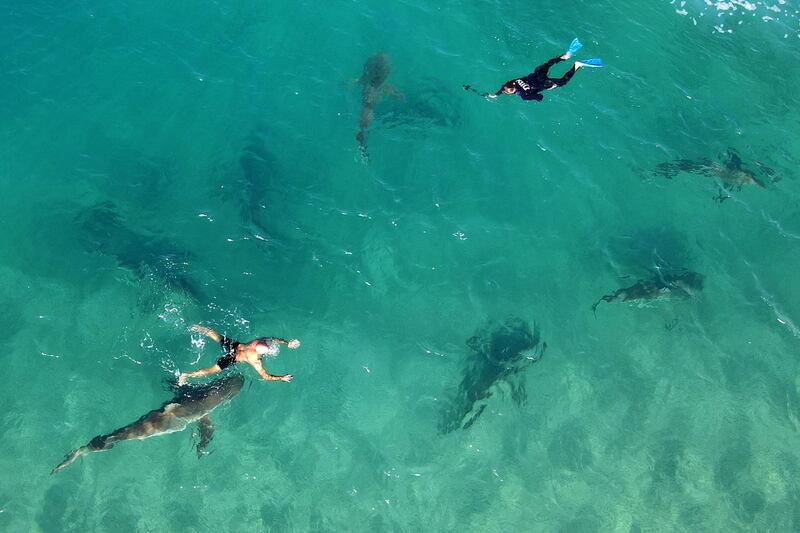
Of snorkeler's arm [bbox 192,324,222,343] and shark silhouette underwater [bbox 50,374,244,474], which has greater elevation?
snorkeler's arm [bbox 192,324,222,343]

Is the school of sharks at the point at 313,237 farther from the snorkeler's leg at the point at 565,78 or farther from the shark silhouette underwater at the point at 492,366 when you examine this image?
the snorkeler's leg at the point at 565,78

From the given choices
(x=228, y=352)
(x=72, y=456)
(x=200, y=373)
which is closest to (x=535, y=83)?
(x=228, y=352)

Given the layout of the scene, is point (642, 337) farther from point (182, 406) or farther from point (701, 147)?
point (182, 406)

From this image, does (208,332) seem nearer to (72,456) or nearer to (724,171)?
(72,456)

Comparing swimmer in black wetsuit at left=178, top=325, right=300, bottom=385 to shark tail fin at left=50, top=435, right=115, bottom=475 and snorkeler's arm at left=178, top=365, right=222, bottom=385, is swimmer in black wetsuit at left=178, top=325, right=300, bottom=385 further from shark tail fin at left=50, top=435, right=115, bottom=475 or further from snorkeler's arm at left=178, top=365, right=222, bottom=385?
shark tail fin at left=50, top=435, right=115, bottom=475

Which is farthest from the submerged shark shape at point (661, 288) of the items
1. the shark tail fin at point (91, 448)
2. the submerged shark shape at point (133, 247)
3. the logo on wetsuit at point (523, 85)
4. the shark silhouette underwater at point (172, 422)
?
the shark tail fin at point (91, 448)

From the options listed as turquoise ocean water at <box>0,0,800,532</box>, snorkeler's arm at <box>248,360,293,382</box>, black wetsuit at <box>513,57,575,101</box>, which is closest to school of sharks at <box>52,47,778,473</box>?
turquoise ocean water at <box>0,0,800,532</box>
